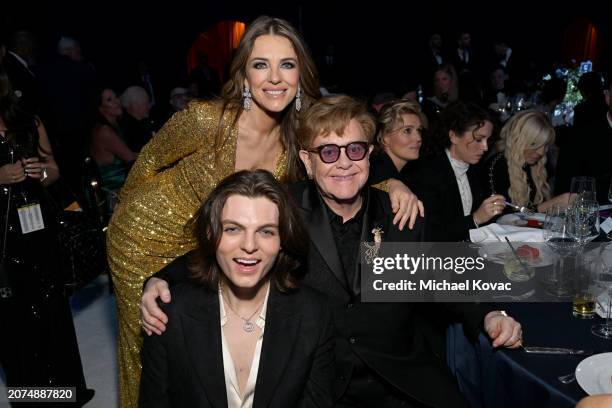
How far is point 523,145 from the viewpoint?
3.54 metres

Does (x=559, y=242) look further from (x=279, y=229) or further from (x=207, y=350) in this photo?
(x=207, y=350)

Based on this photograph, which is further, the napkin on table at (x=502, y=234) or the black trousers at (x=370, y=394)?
the napkin on table at (x=502, y=234)

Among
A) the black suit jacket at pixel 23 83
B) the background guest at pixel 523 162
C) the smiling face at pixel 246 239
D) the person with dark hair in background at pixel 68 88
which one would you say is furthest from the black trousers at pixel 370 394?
the person with dark hair in background at pixel 68 88

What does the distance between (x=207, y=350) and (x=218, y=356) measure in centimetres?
4

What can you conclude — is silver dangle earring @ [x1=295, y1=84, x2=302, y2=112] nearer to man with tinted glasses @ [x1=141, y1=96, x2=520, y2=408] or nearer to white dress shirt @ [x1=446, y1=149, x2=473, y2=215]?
man with tinted glasses @ [x1=141, y1=96, x2=520, y2=408]

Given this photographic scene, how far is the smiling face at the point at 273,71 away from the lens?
2244mm

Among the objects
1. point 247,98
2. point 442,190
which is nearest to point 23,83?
point 247,98

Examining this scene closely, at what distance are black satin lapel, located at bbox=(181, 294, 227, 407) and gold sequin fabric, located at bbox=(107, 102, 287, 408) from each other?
722 millimetres

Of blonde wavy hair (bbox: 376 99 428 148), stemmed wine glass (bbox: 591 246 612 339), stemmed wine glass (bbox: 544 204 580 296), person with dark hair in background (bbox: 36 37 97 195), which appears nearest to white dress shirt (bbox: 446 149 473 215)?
blonde wavy hair (bbox: 376 99 428 148)

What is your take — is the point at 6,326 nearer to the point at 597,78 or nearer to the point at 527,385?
the point at 527,385

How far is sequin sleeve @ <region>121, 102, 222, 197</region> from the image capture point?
233 centimetres

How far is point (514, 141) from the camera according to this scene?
358cm

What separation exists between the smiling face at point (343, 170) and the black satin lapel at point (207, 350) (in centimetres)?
58

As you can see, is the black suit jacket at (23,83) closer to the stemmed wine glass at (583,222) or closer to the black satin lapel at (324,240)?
the black satin lapel at (324,240)
